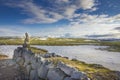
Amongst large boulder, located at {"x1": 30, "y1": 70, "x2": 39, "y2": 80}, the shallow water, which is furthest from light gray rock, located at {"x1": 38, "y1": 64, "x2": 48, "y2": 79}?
the shallow water

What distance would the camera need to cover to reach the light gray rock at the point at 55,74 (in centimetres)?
1915

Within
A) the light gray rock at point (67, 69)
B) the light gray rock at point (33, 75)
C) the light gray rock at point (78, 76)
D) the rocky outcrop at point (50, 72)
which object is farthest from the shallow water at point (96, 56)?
the light gray rock at point (78, 76)

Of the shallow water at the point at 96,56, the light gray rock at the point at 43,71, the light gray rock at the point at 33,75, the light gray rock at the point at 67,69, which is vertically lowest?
the shallow water at the point at 96,56

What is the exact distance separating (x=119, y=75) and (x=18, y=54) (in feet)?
73.4

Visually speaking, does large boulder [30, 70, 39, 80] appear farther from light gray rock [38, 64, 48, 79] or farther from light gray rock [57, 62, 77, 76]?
light gray rock [57, 62, 77, 76]

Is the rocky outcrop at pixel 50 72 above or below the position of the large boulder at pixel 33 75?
above

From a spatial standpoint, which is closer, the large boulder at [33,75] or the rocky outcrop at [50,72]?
the rocky outcrop at [50,72]

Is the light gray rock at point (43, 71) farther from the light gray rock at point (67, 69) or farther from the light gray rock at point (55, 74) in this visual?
the light gray rock at point (67, 69)

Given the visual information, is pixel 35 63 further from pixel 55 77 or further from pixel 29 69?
pixel 55 77

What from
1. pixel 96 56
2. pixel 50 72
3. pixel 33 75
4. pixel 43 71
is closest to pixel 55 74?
pixel 50 72

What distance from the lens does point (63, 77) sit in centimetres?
1889

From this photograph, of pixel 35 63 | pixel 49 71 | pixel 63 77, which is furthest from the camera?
pixel 35 63

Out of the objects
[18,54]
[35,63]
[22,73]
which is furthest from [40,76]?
[18,54]

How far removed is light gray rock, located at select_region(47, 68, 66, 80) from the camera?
1915 centimetres
